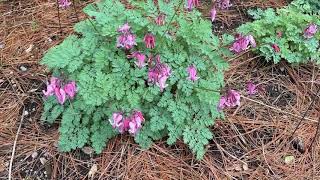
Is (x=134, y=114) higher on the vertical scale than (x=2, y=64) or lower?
higher

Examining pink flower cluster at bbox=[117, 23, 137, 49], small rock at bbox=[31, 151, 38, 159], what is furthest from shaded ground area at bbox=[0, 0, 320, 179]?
pink flower cluster at bbox=[117, 23, 137, 49]

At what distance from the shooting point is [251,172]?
2.58 m

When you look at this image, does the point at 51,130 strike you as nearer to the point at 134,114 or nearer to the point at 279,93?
the point at 134,114

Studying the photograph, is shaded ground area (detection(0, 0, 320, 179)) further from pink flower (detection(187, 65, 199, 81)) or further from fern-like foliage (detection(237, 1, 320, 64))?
pink flower (detection(187, 65, 199, 81))

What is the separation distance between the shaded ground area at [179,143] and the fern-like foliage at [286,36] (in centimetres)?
13

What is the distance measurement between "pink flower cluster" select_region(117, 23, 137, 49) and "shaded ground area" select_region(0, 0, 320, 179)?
0.60 m

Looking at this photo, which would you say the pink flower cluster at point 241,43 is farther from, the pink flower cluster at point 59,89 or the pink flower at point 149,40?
the pink flower cluster at point 59,89

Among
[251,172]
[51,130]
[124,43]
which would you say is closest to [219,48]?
[124,43]

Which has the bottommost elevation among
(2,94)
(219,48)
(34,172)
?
(34,172)

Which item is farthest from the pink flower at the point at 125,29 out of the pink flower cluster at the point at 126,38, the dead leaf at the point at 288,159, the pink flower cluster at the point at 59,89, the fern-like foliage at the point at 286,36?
the dead leaf at the point at 288,159

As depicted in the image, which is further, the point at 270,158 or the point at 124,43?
the point at 270,158

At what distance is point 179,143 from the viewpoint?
261 cm

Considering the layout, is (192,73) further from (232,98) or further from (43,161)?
(43,161)

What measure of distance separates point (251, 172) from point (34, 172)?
117cm
